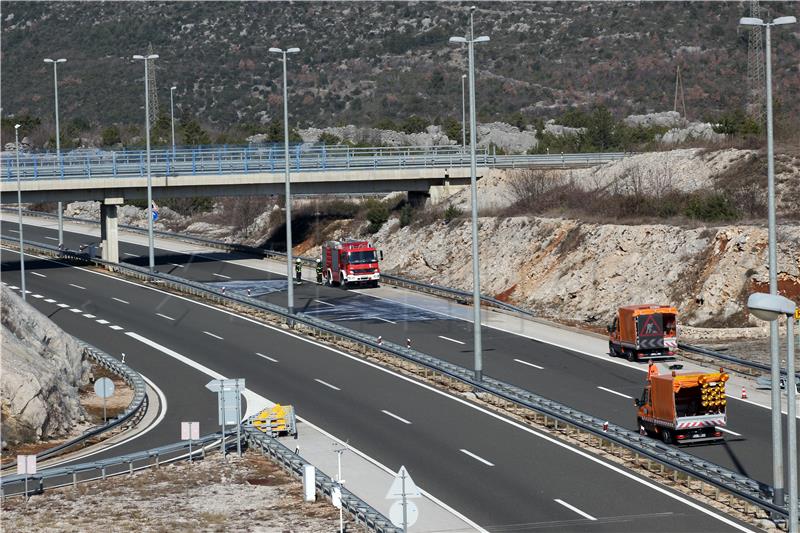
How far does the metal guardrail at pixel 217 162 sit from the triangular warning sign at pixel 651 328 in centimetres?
3556

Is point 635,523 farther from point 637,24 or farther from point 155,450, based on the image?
point 637,24

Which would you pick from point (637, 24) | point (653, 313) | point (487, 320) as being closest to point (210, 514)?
point (653, 313)

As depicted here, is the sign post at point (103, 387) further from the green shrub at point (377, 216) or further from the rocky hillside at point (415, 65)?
the rocky hillside at point (415, 65)

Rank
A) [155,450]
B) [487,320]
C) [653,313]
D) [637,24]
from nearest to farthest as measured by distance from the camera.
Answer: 1. [155,450]
2. [653,313]
3. [487,320]
4. [637,24]

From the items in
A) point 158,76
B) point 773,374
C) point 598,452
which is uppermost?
point 158,76

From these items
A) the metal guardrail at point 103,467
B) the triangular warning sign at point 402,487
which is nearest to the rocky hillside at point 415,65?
the metal guardrail at point 103,467

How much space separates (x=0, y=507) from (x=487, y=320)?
31406 mm

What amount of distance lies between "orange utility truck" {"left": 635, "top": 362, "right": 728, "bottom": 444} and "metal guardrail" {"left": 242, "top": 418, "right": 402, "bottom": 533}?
9.10 m

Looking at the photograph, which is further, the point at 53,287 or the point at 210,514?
the point at 53,287

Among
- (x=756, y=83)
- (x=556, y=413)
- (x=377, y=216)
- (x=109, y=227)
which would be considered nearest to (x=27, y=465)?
(x=556, y=413)

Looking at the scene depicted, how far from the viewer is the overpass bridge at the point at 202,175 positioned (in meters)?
70.4

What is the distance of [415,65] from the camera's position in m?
178

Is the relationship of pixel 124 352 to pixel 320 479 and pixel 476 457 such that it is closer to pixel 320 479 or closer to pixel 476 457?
pixel 476 457

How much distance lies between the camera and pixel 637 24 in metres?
175
